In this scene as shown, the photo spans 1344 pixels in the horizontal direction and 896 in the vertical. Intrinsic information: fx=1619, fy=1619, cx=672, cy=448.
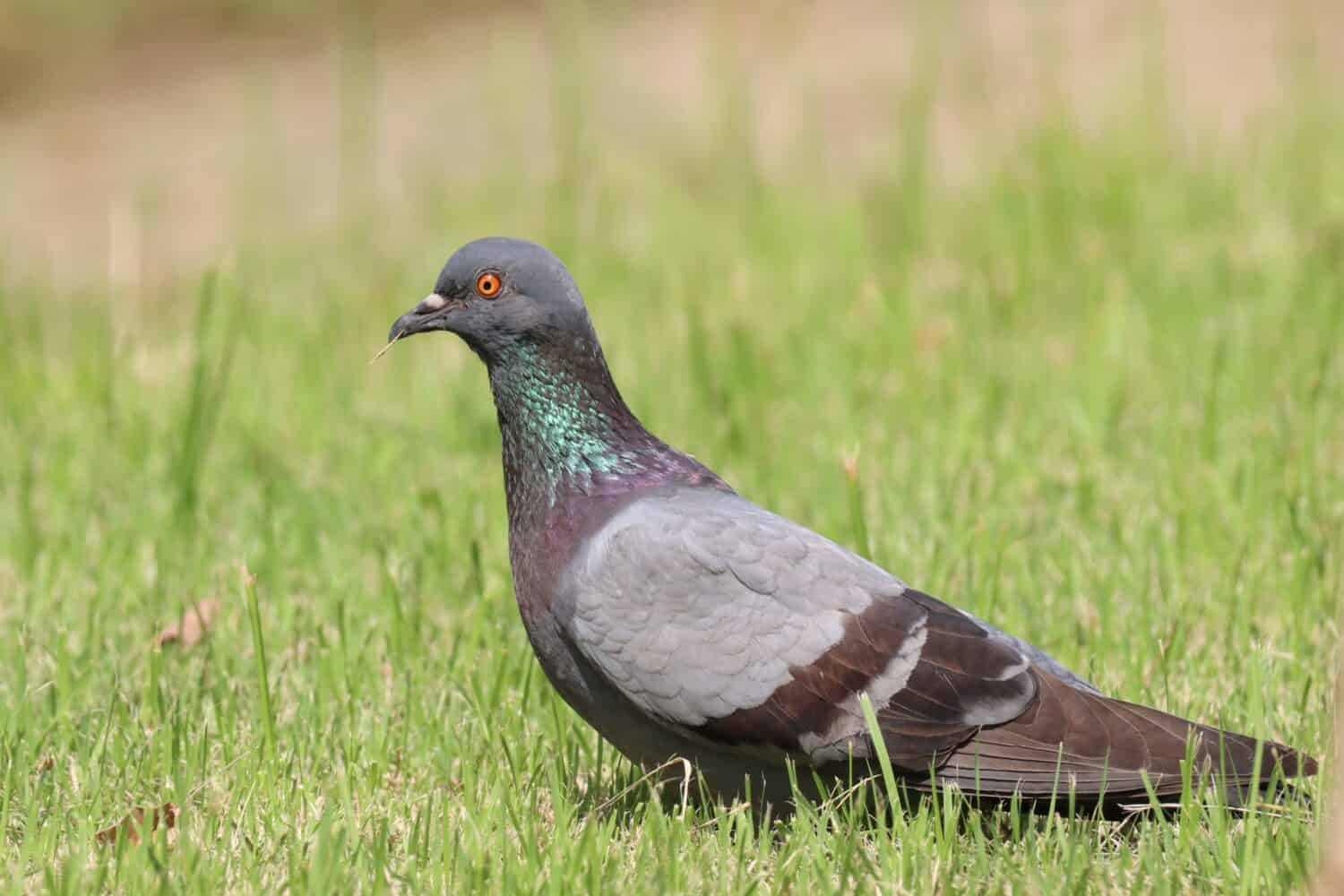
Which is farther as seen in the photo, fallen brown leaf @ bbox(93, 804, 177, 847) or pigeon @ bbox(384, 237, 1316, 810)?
pigeon @ bbox(384, 237, 1316, 810)

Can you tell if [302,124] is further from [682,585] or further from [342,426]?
[682,585]

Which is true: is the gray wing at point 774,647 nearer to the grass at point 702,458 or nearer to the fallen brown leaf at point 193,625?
the grass at point 702,458

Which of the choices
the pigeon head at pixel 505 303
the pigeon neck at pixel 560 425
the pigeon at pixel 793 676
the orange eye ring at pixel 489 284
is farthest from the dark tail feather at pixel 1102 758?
the orange eye ring at pixel 489 284

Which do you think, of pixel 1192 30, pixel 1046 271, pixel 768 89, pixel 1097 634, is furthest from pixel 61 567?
pixel 1192 30

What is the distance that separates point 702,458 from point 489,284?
186 centimetres

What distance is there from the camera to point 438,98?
10320 mm

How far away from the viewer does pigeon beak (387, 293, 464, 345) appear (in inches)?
125

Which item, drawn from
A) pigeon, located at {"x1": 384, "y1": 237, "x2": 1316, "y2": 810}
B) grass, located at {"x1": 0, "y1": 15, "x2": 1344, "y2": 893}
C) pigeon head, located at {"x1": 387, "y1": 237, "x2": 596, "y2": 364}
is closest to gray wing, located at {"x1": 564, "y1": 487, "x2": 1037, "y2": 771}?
pigeon, located at {"x1": 384, "y1": 237, "x2": 1316, "y2": 810}

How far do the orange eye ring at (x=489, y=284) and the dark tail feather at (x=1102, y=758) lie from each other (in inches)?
48.6

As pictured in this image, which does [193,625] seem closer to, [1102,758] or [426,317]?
[426,317]

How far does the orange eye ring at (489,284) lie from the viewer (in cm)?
316

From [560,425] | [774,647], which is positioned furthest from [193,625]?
[774,647]

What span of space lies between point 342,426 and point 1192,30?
19.9ft

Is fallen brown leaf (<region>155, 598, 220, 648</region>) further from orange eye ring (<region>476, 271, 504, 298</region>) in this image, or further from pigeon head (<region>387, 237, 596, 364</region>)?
orange eye ring (<region>476, 271, 504, 298</region>)
